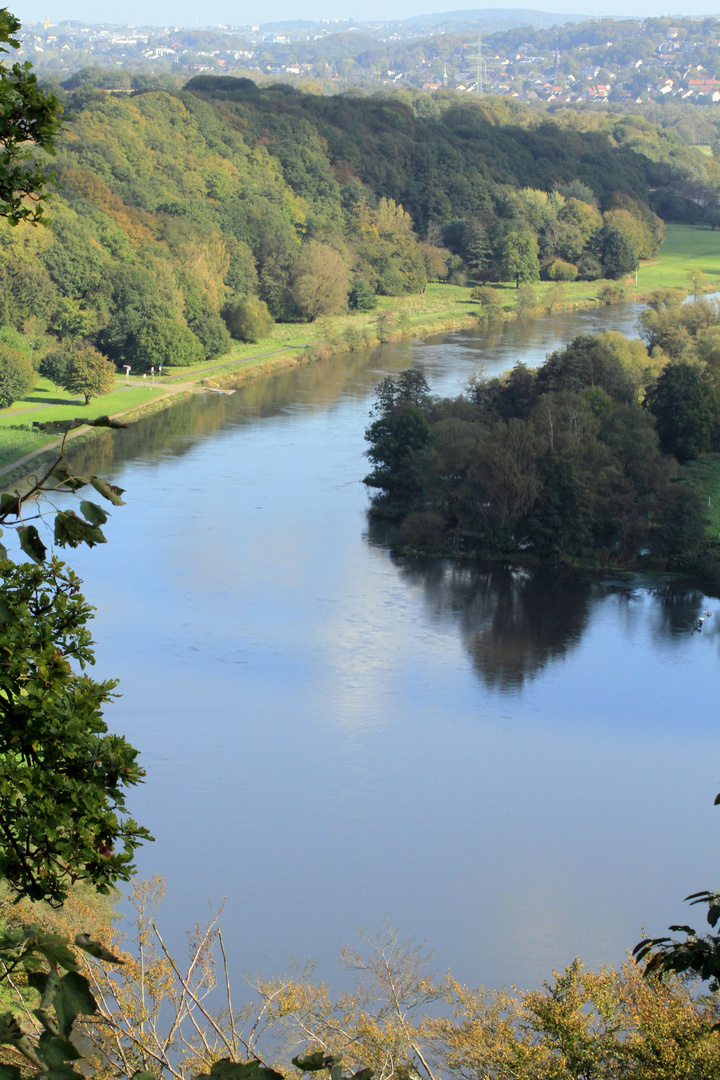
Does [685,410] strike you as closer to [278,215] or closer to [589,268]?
[278,215]

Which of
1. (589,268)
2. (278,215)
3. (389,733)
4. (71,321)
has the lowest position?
(389,733)

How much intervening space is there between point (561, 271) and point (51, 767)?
184 ft

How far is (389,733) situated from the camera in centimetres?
1593

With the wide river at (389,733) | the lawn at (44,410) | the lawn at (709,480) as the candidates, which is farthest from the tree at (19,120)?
the lawn at (44,410)

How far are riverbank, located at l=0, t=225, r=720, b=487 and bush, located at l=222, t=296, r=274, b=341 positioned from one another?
0.53 m

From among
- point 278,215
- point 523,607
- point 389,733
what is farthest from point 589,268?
point 389,733

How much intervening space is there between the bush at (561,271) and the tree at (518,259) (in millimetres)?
724

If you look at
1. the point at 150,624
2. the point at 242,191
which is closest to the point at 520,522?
the point at 150,624

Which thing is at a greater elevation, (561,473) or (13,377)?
(13,377)

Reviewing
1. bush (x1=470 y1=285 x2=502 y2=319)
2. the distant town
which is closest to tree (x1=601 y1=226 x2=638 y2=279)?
bush (x1=470 y1=285 x2=502 y2=319)

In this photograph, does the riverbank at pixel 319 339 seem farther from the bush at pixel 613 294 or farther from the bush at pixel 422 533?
the bush at pixel 422 533

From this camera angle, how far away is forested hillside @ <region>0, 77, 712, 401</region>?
38469 mm

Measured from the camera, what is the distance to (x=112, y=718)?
1644 centimetres

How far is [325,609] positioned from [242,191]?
36.0 meters
